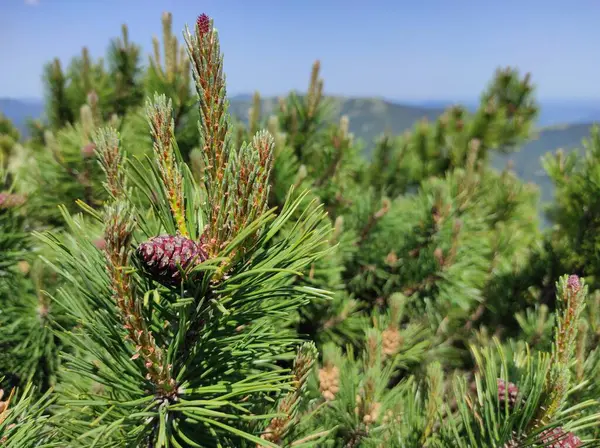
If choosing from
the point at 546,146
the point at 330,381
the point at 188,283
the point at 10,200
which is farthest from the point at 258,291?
the point at 546,146

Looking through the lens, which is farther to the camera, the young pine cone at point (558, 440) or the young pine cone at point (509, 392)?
the young pine cone at point (509, 392)

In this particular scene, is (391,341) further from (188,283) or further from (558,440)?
(188,283)

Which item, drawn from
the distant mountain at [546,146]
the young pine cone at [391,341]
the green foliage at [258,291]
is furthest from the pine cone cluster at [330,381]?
the distant mountain at [546,146]

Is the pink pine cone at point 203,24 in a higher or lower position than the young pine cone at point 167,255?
higher

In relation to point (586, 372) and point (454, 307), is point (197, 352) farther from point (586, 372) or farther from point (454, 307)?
point (454, 307)

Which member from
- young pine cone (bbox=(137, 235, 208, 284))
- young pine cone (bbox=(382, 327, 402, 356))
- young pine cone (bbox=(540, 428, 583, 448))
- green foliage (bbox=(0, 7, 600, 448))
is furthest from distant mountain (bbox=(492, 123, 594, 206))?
young pine cone (bbox=(137, 235, 208, 284))

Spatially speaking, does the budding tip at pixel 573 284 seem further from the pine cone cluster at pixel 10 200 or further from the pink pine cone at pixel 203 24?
the pine cone cluster at pixel 10 200

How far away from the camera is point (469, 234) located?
1856 millimetres

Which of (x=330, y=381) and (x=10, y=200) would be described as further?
(x=10, y=200)

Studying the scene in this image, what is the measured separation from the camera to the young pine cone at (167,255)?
1.69ft

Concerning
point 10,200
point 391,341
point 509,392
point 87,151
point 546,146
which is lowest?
point 546,146

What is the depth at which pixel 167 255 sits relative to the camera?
519mm

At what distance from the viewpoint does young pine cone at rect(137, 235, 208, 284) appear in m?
0.51

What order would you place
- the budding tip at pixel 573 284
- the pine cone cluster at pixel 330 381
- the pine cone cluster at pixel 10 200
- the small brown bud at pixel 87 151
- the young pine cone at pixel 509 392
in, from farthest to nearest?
the small brown bud at pixel 87 151 < the pine cone cluster at pixel 10 200 < the pine cone cluster at pixel 330 381 < the young pine cone at pixel 509 392 < the budding tip at pixel 573 284
